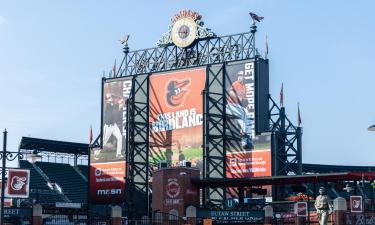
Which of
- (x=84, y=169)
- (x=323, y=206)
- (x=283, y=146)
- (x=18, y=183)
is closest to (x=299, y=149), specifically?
(x=283, y=146)

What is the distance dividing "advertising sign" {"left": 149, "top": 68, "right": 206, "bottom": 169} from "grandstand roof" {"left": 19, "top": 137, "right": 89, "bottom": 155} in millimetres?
18871

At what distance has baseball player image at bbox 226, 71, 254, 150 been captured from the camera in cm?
6750

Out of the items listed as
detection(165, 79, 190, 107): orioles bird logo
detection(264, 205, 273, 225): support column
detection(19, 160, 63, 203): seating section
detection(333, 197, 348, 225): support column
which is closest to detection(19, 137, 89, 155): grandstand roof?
detection(19, 160, 63, 203): seating section

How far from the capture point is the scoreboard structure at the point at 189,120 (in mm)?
67606

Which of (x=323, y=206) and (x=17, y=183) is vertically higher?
(x=17, y=183)

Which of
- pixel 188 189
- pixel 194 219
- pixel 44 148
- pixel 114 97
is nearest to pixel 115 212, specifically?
pixel 194 219

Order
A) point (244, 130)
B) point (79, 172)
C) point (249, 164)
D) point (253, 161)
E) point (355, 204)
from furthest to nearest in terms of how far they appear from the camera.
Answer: point (79, 172), point (244, 130), point (249, 164), point (253, 161), point (355, 204)

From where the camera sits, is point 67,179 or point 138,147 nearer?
point 138,147

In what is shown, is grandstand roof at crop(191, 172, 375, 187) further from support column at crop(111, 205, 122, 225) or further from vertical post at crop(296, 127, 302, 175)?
support column at crop(111, 205, 122, 225)

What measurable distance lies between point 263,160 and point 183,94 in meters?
11.5

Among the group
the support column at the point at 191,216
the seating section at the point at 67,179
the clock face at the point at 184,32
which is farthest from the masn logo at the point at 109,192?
the support column at the point at 191,216

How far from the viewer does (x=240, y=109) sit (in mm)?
68375

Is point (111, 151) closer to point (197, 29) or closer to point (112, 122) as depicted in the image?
point (112, 122)

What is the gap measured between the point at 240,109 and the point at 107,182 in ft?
55.9
